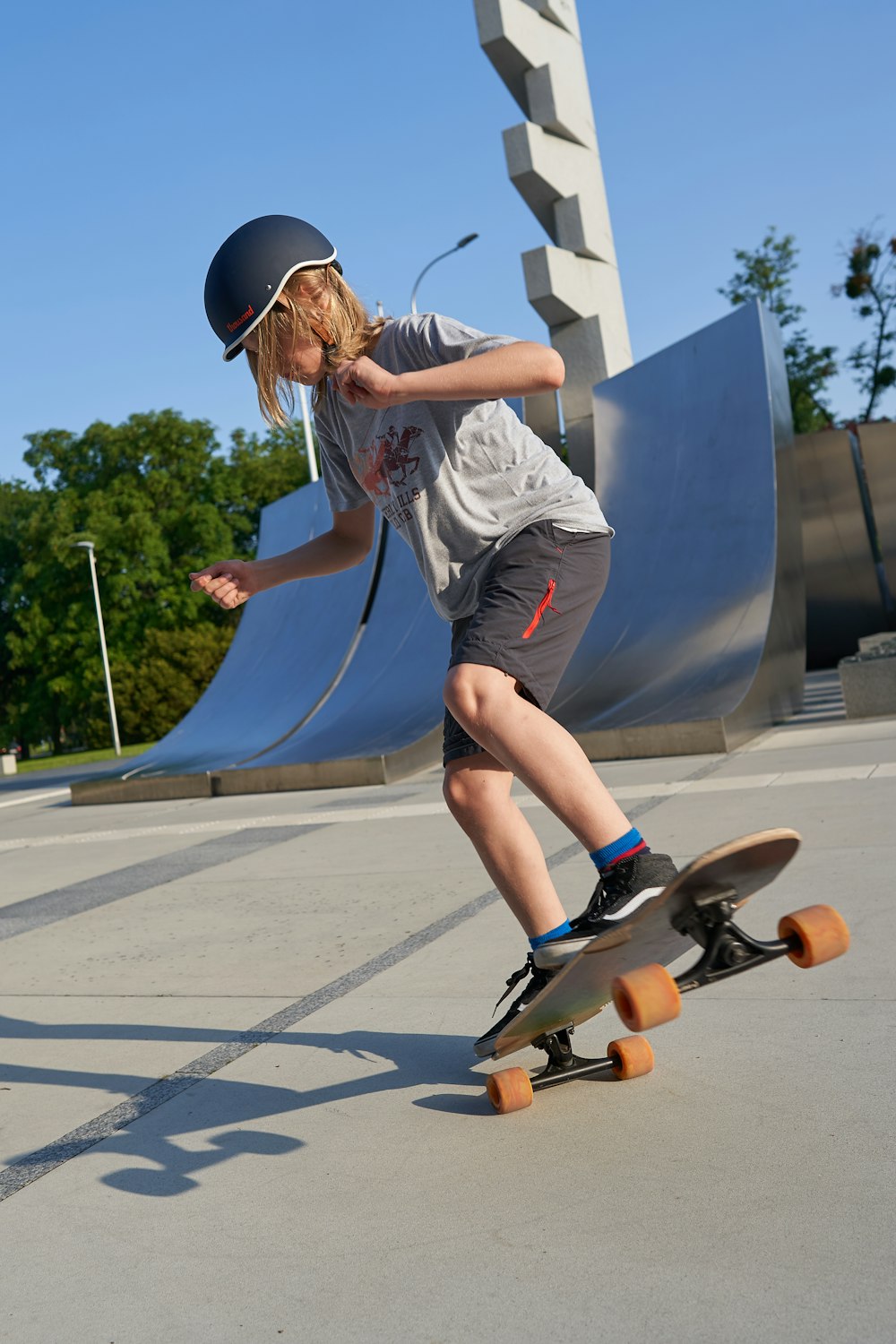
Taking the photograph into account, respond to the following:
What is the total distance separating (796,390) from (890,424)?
2029 centimetres

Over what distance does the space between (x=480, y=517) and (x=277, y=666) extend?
1210 cm

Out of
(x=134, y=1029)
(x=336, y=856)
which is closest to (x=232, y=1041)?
(x=134, y=1029)

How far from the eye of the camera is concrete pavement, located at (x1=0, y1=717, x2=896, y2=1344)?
1.77 m

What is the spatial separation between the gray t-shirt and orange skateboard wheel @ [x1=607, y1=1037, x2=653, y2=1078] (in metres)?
1.02

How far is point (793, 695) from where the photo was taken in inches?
438

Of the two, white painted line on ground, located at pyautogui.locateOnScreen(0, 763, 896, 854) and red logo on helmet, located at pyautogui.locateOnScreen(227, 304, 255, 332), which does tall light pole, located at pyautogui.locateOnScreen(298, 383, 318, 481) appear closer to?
white painted line on ground, located at pyautogui.locateOnScreen(0, 763, 896, 854)

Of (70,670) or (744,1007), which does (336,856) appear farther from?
(70,670)

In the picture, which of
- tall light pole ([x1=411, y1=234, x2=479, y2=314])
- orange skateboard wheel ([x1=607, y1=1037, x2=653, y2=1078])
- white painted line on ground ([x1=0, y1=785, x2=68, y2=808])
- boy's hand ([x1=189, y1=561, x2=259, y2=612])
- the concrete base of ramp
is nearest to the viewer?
orange skateboard wheel ([x1=607, y1=1037, x2=653, y2=1078])

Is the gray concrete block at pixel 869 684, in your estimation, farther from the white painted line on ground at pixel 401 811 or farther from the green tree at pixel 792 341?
the green tree at pixel 792 341

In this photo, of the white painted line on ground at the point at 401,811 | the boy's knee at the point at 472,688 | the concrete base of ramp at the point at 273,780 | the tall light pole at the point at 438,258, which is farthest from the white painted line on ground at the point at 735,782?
the tall light pole at the point at 438,258

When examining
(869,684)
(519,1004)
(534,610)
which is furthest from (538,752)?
(869,684)

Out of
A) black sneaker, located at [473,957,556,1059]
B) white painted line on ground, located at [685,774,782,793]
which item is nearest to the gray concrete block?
white painted line on ground, located at [685,774,782,793]

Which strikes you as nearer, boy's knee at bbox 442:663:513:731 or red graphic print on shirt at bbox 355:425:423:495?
boy's knee at bbox 442:663:513:731

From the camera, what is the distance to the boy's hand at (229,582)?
121 inches
